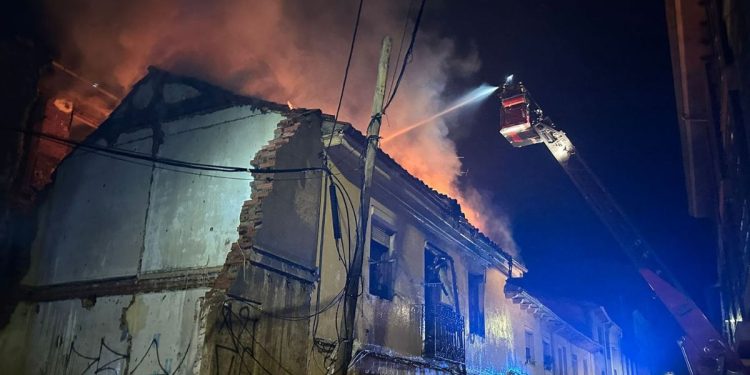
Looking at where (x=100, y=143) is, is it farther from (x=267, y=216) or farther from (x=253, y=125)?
(x=267, y=216)

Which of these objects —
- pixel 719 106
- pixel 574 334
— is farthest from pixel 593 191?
pixel 574 334

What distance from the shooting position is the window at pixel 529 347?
65.8 ft

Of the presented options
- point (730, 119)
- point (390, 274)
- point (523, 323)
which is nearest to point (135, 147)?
point (390, 274)

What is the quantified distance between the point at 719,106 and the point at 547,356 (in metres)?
15.4

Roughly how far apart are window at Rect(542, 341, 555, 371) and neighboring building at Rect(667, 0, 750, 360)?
11.2 metres

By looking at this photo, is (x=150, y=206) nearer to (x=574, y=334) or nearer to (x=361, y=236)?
(x=361, y=236)

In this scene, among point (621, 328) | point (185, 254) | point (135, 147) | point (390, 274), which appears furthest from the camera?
point (621, 328)

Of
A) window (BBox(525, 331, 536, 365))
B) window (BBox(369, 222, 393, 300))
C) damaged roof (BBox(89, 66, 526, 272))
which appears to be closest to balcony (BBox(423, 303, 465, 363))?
window (BBox(369, 222, 393, 300))

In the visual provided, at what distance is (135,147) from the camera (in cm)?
1149

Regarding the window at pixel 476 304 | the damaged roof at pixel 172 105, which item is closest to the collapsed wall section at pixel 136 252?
the damaged roof at pixel 172 105

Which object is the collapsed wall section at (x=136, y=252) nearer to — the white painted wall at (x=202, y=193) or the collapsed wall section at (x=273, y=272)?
the white painted wall at (x=202, y=193)

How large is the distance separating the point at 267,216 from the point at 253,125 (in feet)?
6.32

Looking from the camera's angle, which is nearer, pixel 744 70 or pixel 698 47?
pixel 744 70

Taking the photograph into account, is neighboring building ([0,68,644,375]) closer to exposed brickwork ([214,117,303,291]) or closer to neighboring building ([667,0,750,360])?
exposed brickwork ([214,117,303,291])
